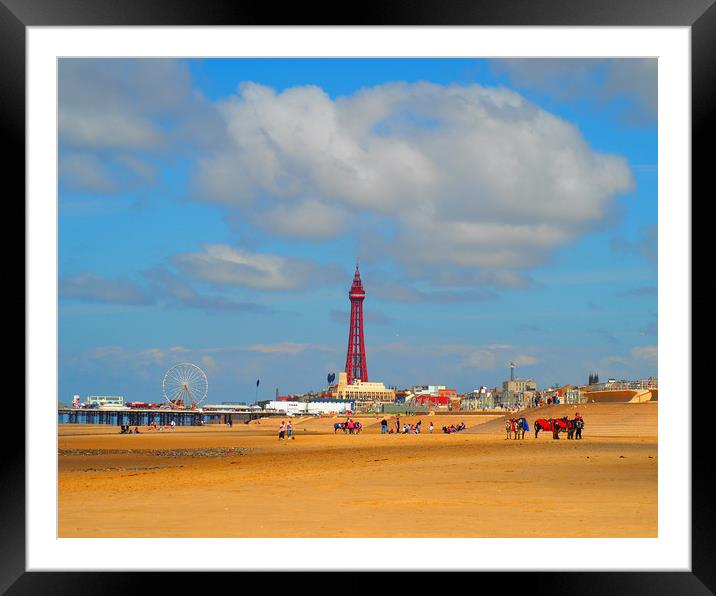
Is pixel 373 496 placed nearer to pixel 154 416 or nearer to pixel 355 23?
pixel 355 23

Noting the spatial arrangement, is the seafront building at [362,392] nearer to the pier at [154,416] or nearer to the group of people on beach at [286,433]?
the pier at [154,416]

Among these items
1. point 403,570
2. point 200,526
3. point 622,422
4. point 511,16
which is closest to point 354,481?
point 200,526

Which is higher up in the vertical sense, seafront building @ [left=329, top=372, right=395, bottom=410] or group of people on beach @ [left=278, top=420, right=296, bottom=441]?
group of people on beach @ [left=278, top=420, right=296, bottom=441]

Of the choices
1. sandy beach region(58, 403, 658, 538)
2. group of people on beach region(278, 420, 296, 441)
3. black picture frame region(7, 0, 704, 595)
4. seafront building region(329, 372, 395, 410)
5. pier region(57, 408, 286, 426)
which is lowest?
seafront building region(329, 372, 395, 410)

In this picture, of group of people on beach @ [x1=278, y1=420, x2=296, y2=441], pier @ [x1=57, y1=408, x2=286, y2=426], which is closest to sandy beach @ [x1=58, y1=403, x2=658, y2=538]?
group of people on beach @ [x1=278, y1=420, x2=296, y2=441]

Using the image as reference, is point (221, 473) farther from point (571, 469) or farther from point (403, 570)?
point (403, 570)

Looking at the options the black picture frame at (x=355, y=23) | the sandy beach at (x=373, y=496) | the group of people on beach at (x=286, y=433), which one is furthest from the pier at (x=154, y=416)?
the black picture frame at (x=355, y=23)

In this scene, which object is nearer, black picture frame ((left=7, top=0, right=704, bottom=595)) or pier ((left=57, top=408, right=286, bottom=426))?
black picture frame ((left=7, top=0, right=704, bottom=595))

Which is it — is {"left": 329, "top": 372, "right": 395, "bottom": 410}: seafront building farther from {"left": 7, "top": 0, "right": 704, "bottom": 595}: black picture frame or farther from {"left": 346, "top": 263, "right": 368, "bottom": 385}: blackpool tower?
{"left": 7, "top": 0, "right": 704, "bottom": 595}: black picture frame
